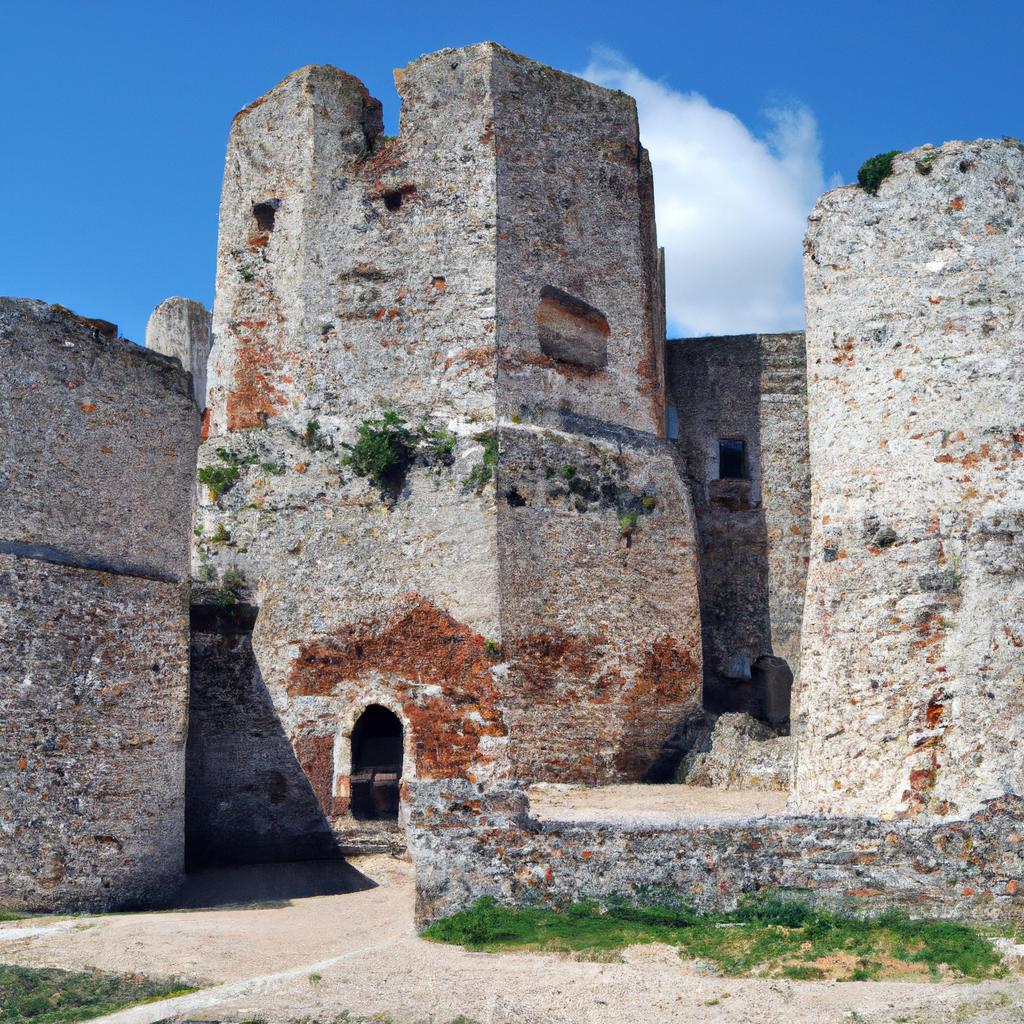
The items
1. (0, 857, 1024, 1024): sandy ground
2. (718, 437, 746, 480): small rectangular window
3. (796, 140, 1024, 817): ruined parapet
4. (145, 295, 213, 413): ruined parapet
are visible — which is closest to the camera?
(0, 857, 1024, 1024): sandy ground

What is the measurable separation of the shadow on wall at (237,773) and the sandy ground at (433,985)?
4.00 meters

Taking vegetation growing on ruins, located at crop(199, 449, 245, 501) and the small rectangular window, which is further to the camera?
the small rectangular window

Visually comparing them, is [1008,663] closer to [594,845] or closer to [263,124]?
[594,845]

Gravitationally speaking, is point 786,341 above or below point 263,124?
below

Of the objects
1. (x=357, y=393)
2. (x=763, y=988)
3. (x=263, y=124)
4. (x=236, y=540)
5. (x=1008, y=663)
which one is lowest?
(x=763, y=988)

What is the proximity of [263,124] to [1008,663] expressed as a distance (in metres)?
12.7

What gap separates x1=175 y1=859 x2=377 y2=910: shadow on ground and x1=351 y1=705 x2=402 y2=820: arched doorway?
0.74m

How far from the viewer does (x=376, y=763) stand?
17.7 m

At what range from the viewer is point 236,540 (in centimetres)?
1861

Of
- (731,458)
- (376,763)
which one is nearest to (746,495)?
(731,458)

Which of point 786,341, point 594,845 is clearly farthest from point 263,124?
point 594,845

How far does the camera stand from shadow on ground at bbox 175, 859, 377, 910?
15.3 m

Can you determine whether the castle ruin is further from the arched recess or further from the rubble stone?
the rubble stone

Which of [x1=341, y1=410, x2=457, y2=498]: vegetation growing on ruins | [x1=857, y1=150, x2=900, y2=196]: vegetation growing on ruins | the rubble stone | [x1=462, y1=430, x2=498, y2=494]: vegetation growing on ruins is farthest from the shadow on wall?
[x1=857, y1=150, x2=900, y2=196]: vegetation growing on ruins
